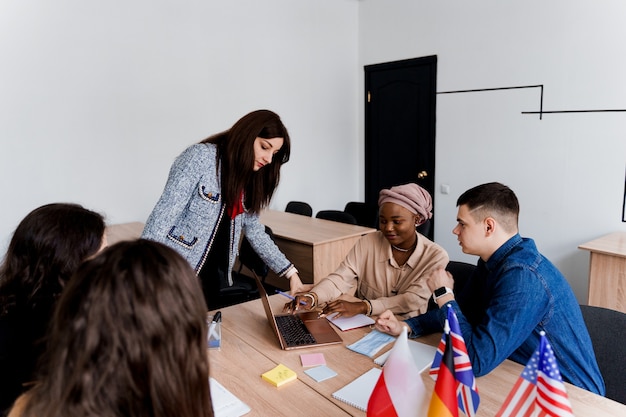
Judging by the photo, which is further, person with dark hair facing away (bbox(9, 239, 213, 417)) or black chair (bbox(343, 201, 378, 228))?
black chair (bbox(343, 201, 378, 228))

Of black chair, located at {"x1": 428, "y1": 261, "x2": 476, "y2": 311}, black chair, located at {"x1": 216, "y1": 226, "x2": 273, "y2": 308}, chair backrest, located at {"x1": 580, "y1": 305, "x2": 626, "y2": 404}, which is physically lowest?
black chair, located at {"x1": 216, "y1": 226, "x2": 273, "y2": 308}

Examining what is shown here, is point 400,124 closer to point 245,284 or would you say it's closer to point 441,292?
point 245,284

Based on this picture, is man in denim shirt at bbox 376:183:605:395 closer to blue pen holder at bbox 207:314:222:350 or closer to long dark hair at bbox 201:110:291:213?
blue pen holder at bbox 207:314:222:350

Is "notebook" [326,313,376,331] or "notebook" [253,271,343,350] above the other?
"notebook" [253,271,343,350]

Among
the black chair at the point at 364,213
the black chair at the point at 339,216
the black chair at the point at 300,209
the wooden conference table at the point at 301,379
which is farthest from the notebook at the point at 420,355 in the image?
the black chair at the point at 300,209

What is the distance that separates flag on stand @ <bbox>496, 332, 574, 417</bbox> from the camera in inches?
33.7

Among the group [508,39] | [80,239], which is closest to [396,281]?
[80,239]

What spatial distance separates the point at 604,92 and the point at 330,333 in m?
3.16

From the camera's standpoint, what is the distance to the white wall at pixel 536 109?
3.50m

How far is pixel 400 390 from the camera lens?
3.25 ft

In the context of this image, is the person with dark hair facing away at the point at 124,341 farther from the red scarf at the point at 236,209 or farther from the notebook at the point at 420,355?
the red scarf at the point at 236,209

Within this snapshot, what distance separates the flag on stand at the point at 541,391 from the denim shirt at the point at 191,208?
1.38 m

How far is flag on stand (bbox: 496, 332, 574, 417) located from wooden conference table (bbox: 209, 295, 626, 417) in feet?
0.73

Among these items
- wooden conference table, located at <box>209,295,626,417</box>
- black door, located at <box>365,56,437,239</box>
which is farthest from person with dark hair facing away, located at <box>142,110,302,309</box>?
black door, located at <box>365,56,437,239</box>
